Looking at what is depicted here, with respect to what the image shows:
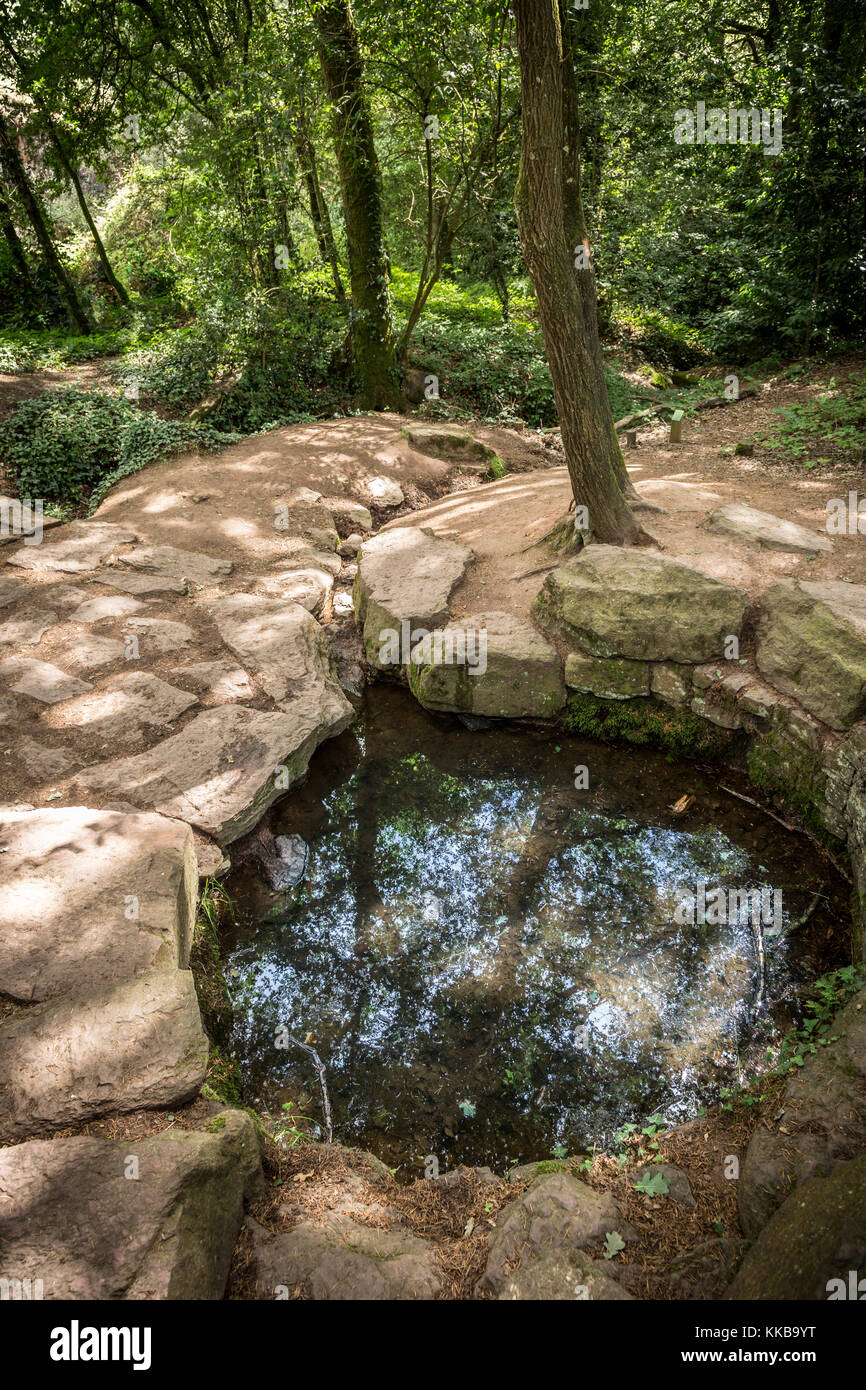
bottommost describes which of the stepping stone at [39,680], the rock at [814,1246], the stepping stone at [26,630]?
the rock at [814,1246]

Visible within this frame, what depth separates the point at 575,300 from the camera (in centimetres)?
513

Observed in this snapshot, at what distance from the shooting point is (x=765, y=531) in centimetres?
590

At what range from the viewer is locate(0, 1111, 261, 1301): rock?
2.13 meters

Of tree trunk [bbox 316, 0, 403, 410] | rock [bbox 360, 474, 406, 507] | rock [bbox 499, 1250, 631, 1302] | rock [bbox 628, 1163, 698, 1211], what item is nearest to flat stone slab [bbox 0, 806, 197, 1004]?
rock [bbox 499, 1250, 631, 1302]

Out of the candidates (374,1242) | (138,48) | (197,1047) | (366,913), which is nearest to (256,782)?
(366,913)

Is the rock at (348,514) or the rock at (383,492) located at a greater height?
the rock at (383,492)

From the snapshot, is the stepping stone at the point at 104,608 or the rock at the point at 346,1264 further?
the stepping stone at the point at 104,608

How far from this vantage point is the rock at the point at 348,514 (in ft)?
26.3

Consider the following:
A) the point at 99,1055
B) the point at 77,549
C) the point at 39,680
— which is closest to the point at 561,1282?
the point at 99,1055

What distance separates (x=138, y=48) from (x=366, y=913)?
12.9 metres

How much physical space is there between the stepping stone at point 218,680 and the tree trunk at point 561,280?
9.84ft

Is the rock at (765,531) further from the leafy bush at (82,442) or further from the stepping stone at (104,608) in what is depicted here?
the leafy bush at (82,442)

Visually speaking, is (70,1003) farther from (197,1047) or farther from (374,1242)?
(374,1242)

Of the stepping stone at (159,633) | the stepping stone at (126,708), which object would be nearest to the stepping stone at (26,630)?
the stepping stone at (159,633)
